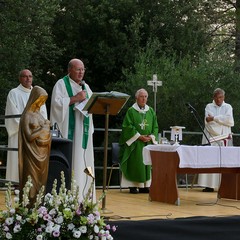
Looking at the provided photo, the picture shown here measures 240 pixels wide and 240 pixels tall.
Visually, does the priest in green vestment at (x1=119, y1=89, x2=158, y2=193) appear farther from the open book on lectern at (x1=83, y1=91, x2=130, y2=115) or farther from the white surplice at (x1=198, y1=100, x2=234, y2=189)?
the open book on lectern at (x1=83, y1=91, x2=130, y2=115)

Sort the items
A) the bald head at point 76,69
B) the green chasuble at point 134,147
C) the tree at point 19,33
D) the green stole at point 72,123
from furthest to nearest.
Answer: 1. the tree at point 19,33
2. the green chasuble at point 134,147
3. the green stole at point 72,123
4. the bald head at point 76,69

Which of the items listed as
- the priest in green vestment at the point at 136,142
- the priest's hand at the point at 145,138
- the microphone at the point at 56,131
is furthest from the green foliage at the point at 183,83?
the microphone at the point at 56,131

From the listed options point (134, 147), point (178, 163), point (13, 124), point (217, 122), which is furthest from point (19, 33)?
point (178, 163)

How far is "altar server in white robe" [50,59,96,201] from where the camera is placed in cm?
741

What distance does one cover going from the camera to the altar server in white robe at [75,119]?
741 cm

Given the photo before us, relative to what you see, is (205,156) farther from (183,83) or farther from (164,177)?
(183,83)

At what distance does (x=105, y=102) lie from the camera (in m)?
7.02

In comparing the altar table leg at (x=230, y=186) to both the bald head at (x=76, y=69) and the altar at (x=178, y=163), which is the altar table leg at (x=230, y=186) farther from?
the bald head at (x=76, y=69)

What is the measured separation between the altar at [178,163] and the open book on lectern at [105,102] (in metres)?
1.45

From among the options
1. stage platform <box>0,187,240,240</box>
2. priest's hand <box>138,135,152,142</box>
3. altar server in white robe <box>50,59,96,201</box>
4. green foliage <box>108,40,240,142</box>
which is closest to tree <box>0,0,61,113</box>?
green foliage <box>108,40,240,142</box>

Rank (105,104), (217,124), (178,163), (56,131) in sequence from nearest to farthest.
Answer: (56,131) < (105,104) < (178,163) < (217,124)

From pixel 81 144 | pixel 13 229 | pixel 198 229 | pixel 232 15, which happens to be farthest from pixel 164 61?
pixel 13 229

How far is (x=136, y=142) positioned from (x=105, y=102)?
353cm

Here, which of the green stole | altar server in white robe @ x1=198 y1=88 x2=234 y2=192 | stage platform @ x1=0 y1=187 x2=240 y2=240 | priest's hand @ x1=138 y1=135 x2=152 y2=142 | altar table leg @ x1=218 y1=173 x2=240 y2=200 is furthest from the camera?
altar server in white robe @ x1=198 y1=88 x2=234 y2=192
